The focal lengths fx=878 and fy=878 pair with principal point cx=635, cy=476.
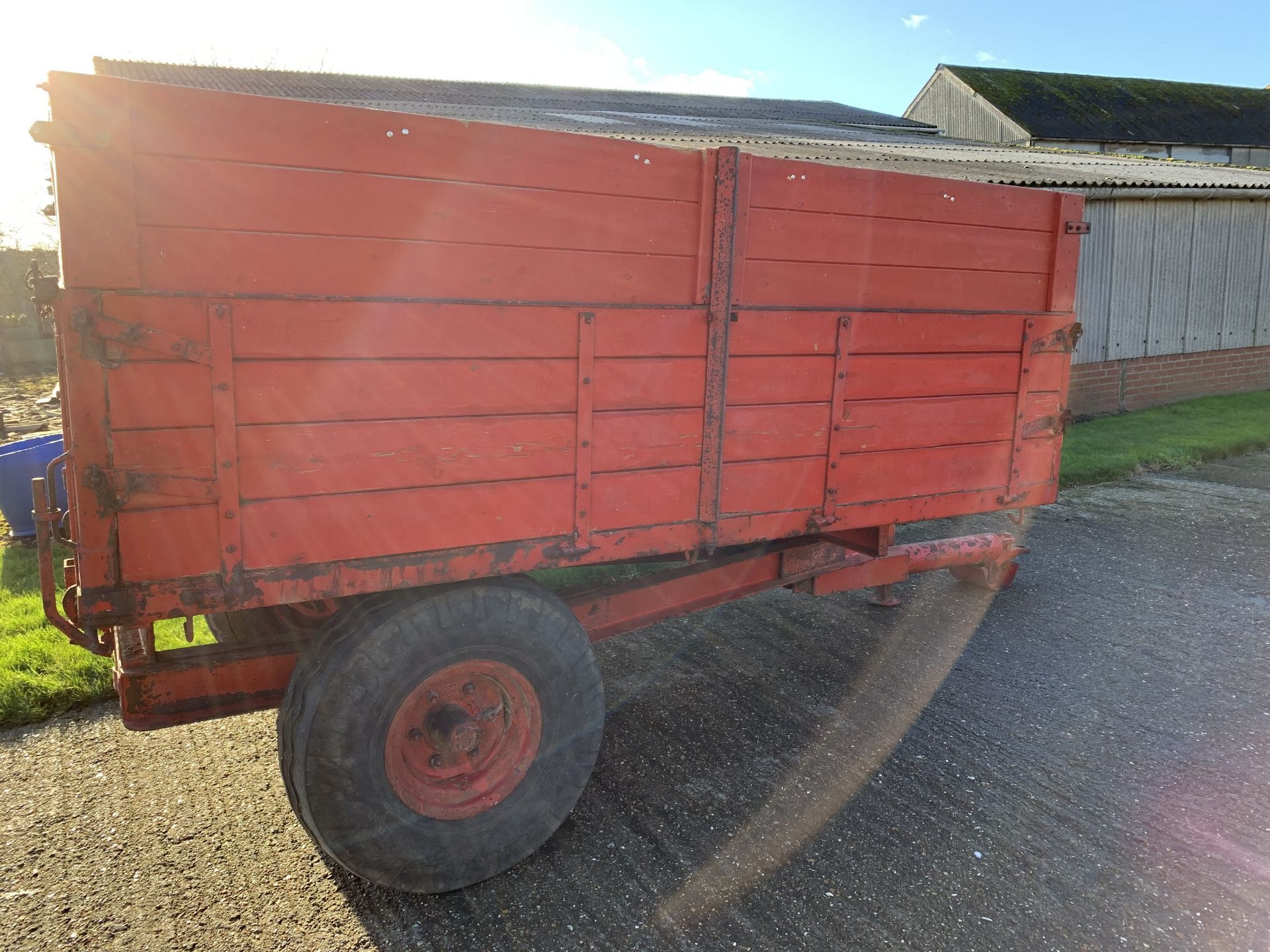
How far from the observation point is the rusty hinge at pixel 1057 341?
13.2 feet

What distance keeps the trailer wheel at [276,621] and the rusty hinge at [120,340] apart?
34.3 inches

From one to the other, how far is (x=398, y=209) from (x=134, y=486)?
1.07 m

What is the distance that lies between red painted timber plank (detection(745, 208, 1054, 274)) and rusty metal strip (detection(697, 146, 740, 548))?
12cm

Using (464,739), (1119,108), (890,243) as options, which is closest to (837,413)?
(890,243)

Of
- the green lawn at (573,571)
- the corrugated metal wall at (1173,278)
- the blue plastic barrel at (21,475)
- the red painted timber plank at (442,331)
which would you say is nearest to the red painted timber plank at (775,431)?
the red painted timber plank at (442,331)

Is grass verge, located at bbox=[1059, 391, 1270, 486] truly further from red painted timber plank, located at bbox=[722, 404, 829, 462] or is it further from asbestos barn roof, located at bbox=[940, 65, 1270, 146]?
asbestos barn roof, located at bbox=[940, 65, 1270, 146]

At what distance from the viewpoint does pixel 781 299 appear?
10.9 ft

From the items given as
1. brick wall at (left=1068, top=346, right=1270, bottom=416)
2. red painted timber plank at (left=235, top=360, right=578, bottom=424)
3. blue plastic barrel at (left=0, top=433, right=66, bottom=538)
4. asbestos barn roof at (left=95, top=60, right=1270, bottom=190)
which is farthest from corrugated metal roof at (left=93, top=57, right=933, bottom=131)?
red painted timber plank at (left=235, top=360, right=578, bottom=424)

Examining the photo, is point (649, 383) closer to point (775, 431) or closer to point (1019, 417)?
point (775, 431)

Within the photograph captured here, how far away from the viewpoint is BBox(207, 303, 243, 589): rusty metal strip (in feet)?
7.86

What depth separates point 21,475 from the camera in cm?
618

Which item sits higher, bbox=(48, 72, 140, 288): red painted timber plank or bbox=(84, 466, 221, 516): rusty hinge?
bbox=(48, 72, 140, 288): red painted timber plank

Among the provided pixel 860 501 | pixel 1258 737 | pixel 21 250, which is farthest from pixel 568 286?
pixel 21 250

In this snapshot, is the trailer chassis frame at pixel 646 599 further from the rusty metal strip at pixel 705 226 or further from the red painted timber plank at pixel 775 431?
the rusty metal strip at pixel 705 226
